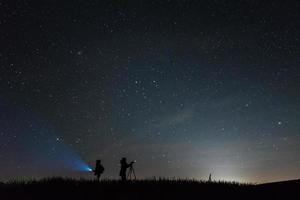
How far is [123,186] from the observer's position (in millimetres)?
18828

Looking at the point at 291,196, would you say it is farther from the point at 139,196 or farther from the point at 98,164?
the point at 98,164

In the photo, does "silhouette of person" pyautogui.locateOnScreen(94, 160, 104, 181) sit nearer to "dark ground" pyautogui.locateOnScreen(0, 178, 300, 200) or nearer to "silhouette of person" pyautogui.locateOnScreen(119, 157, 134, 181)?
"silhouette of person" pyautogui.locateOnScreen(119, 157, 134, 181)

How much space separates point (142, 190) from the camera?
1762 centimetres

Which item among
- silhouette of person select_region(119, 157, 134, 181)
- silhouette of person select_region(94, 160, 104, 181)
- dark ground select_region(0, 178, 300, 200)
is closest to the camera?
dark ground select_region(0, 178, 300, 200)

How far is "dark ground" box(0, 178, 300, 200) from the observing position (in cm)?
1494

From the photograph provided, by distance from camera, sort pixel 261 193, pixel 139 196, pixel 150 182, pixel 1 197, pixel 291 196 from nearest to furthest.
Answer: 1. pixel 291 196
2. pixel 261 193
3. pixel 139 196
4. pixel 1 197
5. pixel 150 182

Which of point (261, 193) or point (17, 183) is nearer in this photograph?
point (261, 193)

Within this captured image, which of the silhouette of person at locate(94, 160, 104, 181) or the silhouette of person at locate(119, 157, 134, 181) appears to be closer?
the silhouette of person at locate(119, 157, 134, 181)

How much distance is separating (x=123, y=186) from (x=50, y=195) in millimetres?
3388

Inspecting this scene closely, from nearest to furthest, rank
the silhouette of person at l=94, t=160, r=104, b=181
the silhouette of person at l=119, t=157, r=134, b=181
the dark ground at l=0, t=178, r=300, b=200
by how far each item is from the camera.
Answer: the dark ground at l=0, t=178, r=300, b=200 < the silhouette of person at l=119, t=157, r=134, b=181 < the silhouette of person at l=94, t=160, r=104, b=181

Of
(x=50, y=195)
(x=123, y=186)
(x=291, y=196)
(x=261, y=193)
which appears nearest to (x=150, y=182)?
(x=123, y=186)

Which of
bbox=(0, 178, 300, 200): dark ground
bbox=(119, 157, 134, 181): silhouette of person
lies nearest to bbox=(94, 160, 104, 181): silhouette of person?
bbox=(119, 157, 134, 181): silhouette of person

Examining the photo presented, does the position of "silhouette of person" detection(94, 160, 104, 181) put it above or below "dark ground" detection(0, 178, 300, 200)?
above

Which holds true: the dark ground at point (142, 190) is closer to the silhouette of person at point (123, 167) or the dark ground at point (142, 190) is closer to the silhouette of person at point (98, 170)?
the silhouette of person at point (123, 167)
